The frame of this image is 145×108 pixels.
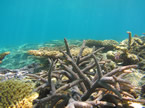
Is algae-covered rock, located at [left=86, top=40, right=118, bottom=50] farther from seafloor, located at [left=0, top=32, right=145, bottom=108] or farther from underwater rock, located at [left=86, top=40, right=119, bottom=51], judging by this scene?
seafloor, located at [left=0, top=32, right=145, bottom=108]

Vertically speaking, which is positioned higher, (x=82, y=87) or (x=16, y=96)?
(x=16, y=96)

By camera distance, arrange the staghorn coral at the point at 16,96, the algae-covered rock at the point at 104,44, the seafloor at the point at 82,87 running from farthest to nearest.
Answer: the algae-covered rock at the point at 104,44 → the staghorn coral at the point at 16,96 → the seafloor at the point at 82,87

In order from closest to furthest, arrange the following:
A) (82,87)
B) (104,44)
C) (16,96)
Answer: (82,87)
(16,96)
(104,44)

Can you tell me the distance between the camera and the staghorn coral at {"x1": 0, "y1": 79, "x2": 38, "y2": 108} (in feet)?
8.19

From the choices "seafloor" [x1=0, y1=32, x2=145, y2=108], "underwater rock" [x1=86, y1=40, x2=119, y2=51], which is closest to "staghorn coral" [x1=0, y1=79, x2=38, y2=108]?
"seafloor" [x1=0, y1=32, x2=145, y2=108]

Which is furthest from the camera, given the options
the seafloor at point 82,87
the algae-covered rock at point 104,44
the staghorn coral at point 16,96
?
the algae-covered rock at point 104,44

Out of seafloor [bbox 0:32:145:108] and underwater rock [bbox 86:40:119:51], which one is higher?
underwater rock [bbox 86:40:119:51]

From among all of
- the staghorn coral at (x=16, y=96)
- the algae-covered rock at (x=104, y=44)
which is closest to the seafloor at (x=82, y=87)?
the staghorn coral at (x=16, y=96)

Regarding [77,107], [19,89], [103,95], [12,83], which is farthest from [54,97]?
[12,83]

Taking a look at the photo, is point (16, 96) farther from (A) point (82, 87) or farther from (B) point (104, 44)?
(B) point (104, 44)

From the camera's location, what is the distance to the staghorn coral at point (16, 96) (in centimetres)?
250

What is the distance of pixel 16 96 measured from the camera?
2660 millimetres

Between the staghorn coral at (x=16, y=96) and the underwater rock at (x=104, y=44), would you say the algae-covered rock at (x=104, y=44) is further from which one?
the staghorn coral at (x=16, y=96)

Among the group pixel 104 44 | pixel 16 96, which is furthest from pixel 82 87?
pixel 104 44
